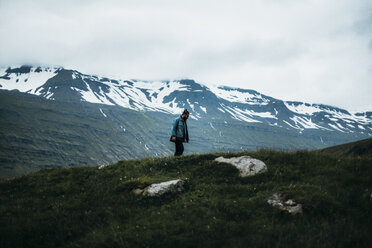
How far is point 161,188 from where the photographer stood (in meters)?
13.1

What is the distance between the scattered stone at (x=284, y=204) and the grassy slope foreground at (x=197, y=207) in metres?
0.21

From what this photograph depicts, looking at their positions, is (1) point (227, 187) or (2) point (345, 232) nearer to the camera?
(2) point (345, 232)

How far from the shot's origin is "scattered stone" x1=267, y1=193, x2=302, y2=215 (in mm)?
10812

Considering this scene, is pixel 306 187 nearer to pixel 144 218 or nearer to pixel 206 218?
pixel 206 218

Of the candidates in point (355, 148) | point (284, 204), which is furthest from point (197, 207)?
point (355, 148)

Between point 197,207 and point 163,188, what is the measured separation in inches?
85.6

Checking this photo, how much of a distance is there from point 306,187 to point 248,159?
4.14 m

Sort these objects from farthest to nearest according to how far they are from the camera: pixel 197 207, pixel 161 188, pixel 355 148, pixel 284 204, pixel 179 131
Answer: pixel 355 148 < pixel 179 131 < pixel 161 188 < pixel 197 207 < pixel 284 204

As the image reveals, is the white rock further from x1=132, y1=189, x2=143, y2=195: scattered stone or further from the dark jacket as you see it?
the dark jacket

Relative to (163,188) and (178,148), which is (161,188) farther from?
(178,148)

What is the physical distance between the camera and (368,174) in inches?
543

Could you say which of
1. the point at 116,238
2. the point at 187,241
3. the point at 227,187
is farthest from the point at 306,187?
the point at 116,238

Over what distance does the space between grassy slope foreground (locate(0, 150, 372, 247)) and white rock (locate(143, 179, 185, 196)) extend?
29 centimetres

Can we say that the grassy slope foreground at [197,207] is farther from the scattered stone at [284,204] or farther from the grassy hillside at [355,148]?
the grassy hillside at [355,148]
